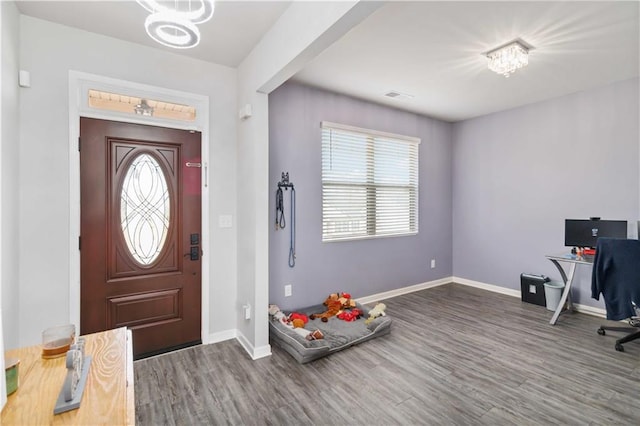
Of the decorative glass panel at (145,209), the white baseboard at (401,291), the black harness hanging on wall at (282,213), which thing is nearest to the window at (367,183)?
the black harness hanging on wall at (282,213)

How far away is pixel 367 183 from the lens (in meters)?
4.28

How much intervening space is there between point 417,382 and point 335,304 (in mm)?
1472

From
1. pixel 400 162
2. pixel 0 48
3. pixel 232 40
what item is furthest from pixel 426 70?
pixel 0 48

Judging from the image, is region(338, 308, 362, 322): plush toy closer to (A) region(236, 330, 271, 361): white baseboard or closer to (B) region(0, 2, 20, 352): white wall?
(A) region(236, 330, 271, 361): white baseboard

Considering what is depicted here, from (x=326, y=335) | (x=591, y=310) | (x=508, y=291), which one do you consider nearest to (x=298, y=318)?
(x=326, y=335)

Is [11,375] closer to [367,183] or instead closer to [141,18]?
[141,18]

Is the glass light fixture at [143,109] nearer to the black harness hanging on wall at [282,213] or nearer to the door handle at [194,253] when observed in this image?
the door handle at [194,253]

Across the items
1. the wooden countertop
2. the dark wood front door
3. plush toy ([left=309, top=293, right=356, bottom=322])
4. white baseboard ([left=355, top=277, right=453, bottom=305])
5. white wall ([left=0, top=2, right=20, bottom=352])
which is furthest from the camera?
white baseboard ([left=355, top=277, right=453, bottom=305])

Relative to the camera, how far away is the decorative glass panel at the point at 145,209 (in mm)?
2691

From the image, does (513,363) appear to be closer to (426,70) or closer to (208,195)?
(426,70)

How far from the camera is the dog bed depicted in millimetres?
2688

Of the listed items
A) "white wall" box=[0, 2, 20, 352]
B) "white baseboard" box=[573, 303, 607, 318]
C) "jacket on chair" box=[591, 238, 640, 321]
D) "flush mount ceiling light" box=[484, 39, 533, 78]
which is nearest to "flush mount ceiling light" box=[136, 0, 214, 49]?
"white wall" box=[0, 2, 20, 352]

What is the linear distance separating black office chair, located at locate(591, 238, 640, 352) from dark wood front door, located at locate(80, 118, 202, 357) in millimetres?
3886

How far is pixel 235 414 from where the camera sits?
202 centimetres
